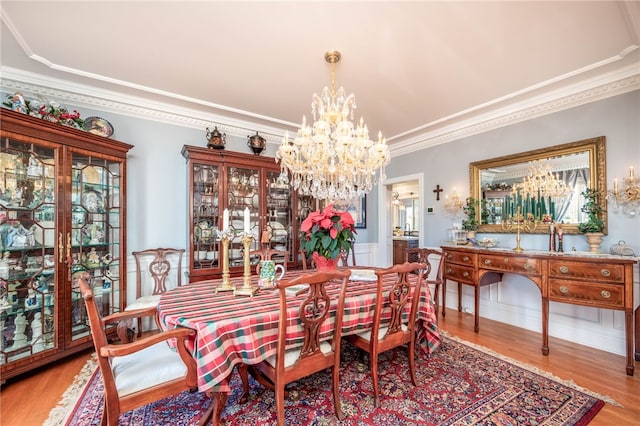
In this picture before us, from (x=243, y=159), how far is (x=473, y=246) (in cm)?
301

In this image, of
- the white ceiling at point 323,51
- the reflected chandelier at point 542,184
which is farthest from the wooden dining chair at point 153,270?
the reflected chandelier at point 542,184

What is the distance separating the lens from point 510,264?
2.80 meters

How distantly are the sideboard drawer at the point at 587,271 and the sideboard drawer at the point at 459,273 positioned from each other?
2.39ft

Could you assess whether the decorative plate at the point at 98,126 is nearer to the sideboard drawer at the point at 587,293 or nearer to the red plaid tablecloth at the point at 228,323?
the red plaid tablecloth at the point at 228,323

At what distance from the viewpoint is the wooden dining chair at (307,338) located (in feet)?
4.73

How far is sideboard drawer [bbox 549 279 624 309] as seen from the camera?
2.21 metres

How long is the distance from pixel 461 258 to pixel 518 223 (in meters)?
0.75

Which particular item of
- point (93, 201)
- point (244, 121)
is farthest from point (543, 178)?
point (93, 201)

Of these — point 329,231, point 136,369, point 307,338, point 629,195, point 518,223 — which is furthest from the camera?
point 518,223

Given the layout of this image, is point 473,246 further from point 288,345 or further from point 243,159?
point 243,159

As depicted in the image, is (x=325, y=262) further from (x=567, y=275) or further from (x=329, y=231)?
(x=567, y=275)

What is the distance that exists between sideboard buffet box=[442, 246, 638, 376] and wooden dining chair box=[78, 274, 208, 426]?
2938 mm

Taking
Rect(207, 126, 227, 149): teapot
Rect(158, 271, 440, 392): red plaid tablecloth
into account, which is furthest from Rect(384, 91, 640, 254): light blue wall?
Rect(207, 126, 227, 149): teapot

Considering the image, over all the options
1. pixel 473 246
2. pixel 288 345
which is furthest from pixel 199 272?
pixel 473 246
